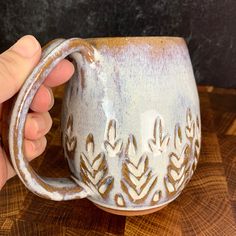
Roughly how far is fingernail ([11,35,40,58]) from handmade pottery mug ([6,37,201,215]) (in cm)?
2

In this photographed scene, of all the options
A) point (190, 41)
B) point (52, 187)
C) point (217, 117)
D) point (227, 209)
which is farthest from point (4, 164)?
point (190, 41)

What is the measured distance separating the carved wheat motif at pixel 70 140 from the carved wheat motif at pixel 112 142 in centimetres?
5

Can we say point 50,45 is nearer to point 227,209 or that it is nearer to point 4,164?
point 4,164

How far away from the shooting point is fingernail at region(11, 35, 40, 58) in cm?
35

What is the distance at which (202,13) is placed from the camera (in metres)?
0.78

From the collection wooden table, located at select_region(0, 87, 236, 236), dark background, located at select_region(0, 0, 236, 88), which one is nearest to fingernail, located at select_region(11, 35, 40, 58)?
wooden table, located at select_region(0, 87, 236, 236)

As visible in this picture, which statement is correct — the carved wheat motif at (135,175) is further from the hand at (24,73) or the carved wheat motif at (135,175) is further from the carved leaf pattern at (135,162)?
the hand at (24,73)

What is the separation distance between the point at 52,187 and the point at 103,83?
0.45 feet

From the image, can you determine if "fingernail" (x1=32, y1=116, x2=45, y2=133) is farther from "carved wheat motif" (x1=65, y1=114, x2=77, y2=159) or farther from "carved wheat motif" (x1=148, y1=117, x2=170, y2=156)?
"carved wheat motif" (x1=148, y1=117, x2=170, y2=156)

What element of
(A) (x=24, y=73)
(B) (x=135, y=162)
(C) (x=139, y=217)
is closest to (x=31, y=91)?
(A) (x=24, y=73)

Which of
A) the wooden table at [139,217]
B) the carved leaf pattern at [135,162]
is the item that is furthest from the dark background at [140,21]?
the carved leaf pattern at [135,162]

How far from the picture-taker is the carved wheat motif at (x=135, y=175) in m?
0.37

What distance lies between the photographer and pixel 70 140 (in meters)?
0.40

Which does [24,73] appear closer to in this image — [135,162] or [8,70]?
[8,70]
